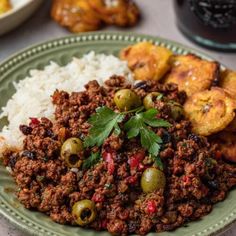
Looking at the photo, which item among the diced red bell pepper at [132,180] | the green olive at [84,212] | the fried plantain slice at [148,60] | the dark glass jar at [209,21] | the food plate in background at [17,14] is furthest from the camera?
the food plate in background at [17,14]

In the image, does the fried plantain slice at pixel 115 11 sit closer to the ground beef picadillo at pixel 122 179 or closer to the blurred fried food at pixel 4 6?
the blurred fried food at pixel 4 6

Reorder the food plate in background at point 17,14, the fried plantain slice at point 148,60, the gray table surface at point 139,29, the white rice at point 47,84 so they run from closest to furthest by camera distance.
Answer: the white rice at point 47,84 → the fried plantain slice at point 148,60 → the food plate in background at point 17,14 → the gray table surface at point 139,29

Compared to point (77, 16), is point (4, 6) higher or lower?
higher

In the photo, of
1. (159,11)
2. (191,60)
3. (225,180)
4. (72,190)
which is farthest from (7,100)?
(159,11)

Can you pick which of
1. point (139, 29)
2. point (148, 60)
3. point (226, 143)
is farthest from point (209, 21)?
point (226, 143)

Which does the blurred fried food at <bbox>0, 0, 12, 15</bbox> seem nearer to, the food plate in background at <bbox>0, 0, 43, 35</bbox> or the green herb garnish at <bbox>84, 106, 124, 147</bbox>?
the food plate in background at <bbox>0, 0, 43, 35</bbox>

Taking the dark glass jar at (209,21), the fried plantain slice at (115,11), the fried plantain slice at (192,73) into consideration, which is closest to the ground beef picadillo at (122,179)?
the fried plantain slice at (192,73)

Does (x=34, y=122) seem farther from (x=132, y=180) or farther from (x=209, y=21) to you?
(x=209, y=21)
